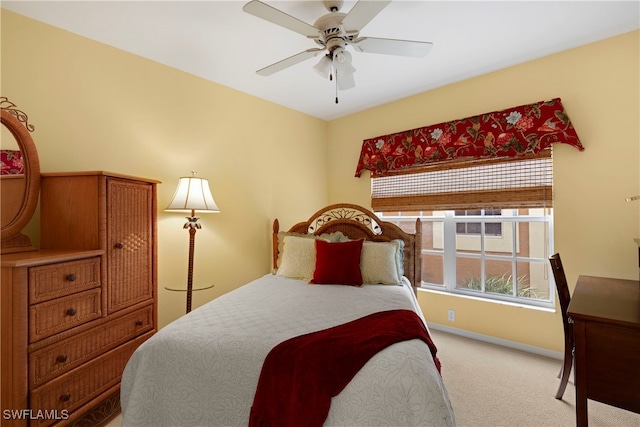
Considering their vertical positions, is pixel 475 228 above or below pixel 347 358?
above

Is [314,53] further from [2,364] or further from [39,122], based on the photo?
[2,364]

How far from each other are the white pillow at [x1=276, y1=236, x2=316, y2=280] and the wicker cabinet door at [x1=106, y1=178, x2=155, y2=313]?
3.64 feet

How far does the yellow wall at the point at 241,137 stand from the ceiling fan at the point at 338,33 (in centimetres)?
121

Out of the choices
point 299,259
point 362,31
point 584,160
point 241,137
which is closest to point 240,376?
point 299,259

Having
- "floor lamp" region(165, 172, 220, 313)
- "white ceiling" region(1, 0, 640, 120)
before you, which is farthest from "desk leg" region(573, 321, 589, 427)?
"floor lamp" region(165, 172, 220, 313)

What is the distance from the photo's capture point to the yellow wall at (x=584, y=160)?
2.22m

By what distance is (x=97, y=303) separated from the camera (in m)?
1.75

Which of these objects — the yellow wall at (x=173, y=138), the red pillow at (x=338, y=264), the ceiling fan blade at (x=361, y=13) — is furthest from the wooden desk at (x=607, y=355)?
the yellow wall at (x=173, y=138)

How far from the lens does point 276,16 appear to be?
1.54 metres

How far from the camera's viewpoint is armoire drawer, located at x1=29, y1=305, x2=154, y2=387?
1.48 metres

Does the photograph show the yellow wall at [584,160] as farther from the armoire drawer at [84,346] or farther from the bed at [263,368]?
the armoire drawer at [84,346]

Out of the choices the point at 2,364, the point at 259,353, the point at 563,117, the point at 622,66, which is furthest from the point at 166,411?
the point at 622,66

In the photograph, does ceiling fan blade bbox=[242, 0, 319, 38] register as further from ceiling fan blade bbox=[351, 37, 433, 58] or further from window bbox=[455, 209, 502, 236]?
window bbox=[455, 209, 502, 236]

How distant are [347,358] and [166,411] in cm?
88
